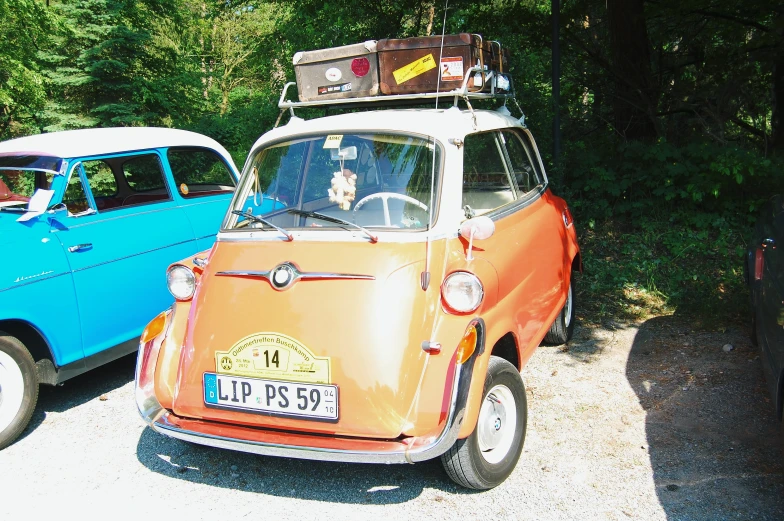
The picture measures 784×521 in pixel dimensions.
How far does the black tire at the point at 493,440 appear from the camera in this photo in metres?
3.54

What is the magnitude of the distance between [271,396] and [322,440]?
1.15ft

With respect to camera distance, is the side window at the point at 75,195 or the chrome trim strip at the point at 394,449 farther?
the side window at the point at 75,195

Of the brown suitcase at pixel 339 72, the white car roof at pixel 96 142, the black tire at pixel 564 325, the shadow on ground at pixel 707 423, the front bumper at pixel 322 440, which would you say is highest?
the brown suitcase at pixel 339 72

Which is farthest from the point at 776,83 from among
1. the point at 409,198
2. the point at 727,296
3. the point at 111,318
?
the point at 111,318

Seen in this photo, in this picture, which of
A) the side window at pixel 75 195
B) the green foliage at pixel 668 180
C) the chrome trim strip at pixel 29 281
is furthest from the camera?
the green foliage at pixel 668 180

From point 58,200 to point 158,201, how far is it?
3.13 ft

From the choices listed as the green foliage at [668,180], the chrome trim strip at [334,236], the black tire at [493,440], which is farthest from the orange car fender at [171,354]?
the green foliage at [668,180]

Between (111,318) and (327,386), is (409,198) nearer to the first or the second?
(327,386)

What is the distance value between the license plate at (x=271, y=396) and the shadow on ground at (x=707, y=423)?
182 cm

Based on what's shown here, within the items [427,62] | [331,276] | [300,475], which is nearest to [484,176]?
[427,62]

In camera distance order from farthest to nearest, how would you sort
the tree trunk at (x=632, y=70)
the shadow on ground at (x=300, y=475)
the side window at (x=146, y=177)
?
the tree trunk at (x=632, y=70)
the side window at (x=146, y=177)
the shadow on ground at (x=300, y=475)

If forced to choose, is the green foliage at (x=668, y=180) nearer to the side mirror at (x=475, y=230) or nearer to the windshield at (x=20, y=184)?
the side mirror at (x=475, y=230)

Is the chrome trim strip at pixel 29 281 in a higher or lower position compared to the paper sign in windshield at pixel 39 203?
lower

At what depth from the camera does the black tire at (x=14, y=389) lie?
4.46m
